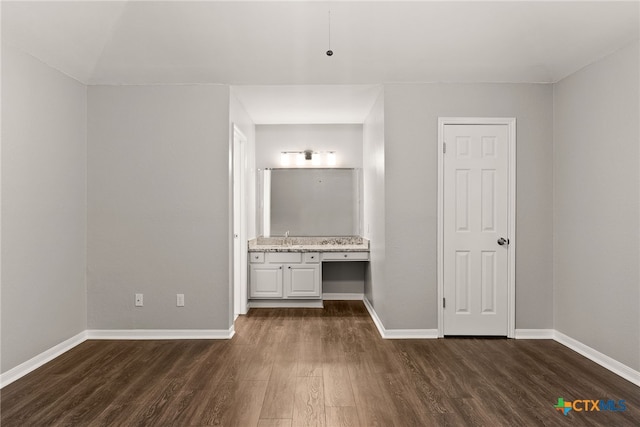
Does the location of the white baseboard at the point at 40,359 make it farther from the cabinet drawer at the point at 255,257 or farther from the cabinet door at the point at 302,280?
the cabinet door at the point at 302,280

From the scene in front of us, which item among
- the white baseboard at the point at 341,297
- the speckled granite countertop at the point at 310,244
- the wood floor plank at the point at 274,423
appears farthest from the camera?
the white baseboard at the point at 341,297

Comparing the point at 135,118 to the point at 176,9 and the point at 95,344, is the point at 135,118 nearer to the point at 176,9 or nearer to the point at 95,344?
the point at 176,9

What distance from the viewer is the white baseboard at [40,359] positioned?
9.91 feet

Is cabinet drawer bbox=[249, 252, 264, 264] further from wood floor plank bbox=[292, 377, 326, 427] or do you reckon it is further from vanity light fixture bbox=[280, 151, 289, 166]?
wood floor plank bbox=[292, 377, 326, 427]

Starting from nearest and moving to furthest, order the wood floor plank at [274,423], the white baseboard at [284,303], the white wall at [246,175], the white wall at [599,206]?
1. the wood floor plank at [274,423]
2. the white wall at [599,206]
3. the white wall at [246,175]
4. the white baseboard at [284,303]

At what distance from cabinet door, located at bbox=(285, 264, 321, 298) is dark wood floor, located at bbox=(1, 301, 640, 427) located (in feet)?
3.86

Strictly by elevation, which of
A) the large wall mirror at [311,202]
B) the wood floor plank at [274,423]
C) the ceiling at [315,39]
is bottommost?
the wood floor plank at [274,423]

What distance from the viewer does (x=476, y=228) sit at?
412 centimetres

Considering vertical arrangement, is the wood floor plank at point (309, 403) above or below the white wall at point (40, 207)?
below

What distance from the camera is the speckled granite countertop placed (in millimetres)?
5273

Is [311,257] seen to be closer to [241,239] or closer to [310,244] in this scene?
[310,244]

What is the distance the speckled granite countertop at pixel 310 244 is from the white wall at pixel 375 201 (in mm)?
191

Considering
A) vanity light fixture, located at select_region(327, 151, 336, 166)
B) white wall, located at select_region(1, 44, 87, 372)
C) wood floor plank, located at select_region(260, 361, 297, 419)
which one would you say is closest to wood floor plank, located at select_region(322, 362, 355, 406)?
wood floor plank, located at select_region(260, 361, 297, 419)

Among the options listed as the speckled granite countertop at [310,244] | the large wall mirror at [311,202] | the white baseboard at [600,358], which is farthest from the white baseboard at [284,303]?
the white baseboard at [600,358]
